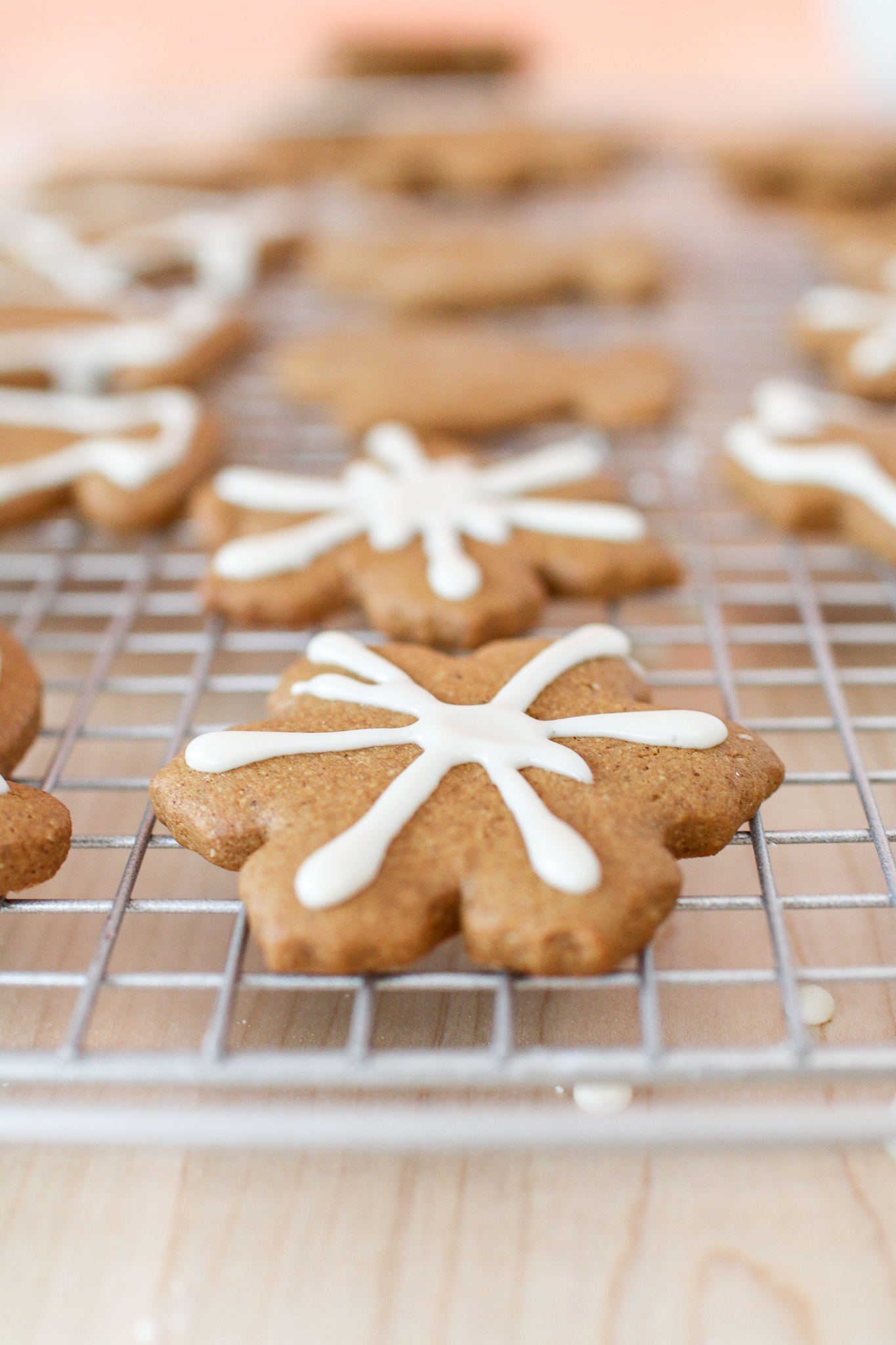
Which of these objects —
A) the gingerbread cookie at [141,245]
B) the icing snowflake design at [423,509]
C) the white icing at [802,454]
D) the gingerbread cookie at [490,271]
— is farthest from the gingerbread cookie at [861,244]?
the gingerbread cookie at [141,245]

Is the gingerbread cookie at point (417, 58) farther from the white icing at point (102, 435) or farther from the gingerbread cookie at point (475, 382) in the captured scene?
the white icing at point (102, 435)

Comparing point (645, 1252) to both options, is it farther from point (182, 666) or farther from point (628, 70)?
point (628, 70)

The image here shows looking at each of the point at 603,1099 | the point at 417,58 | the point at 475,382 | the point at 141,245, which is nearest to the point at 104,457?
the point at 475,382

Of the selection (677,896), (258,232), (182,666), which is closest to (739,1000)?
(677,896)

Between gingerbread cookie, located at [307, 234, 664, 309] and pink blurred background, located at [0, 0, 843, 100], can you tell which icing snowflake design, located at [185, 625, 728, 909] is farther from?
pink blurred background, located at [0, 0, 843, 100]

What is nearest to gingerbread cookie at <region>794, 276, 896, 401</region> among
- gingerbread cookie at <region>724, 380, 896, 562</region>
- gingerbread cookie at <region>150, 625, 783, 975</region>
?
gingerbread cookie at <region>724, 380, 896, 562</region>

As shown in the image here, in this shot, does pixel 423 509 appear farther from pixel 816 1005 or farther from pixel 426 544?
pixel 816 1005
